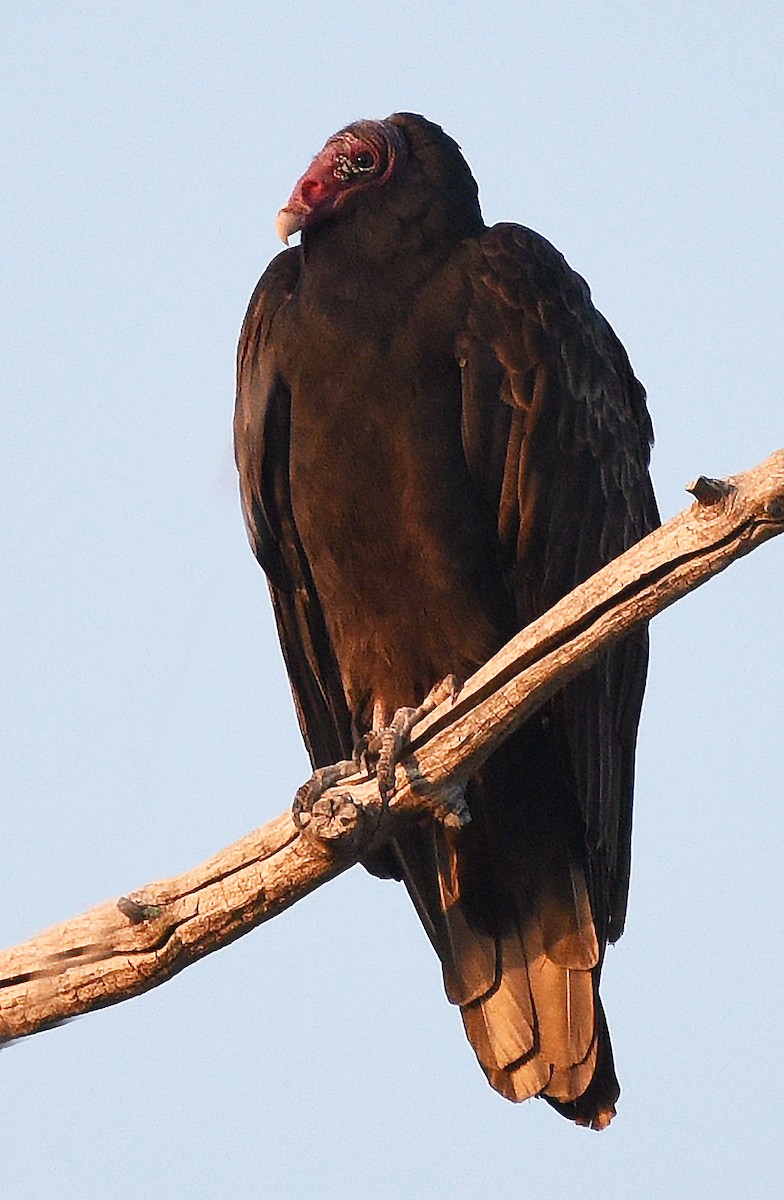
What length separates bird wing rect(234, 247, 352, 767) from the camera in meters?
5.15

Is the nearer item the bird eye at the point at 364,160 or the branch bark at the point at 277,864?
the branch bark at the point at 277,864

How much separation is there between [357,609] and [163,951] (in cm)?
131

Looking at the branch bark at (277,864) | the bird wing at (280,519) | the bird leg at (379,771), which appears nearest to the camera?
the branch bark at (277,864)

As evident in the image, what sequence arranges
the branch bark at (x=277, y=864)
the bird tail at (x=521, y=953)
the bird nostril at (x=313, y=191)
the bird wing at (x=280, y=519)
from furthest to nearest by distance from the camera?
the bird nostril at (x=313, y=191) → the bird wing at (x=280, y=519) → the bird tail at (x=521, y=953) → the branch bark at (x=277, y=864)

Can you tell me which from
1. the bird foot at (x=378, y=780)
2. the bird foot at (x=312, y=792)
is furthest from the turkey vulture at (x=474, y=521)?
the bird foot at (x=312, y=792)

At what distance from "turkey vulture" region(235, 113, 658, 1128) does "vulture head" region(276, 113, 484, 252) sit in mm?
11

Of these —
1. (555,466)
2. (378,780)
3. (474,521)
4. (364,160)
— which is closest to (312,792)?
(378,780)

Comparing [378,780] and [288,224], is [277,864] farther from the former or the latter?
[288,224]

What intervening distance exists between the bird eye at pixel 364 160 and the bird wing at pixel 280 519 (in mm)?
311

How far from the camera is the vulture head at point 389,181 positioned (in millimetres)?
5156

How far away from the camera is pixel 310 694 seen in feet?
17.7

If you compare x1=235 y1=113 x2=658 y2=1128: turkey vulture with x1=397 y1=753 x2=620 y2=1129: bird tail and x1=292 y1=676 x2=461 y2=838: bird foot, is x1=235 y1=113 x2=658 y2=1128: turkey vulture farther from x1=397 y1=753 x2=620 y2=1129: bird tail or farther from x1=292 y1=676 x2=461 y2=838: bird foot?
x1=292 y1=676 x2=461 y2=838: bird foot

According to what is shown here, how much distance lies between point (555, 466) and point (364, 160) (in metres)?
1.12

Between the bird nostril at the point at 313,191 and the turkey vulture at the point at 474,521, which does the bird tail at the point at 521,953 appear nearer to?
the turkey vulture at the point at 474,521
